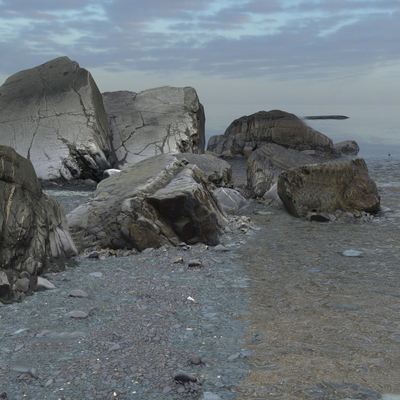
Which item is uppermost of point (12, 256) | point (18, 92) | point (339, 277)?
point (18, 92)

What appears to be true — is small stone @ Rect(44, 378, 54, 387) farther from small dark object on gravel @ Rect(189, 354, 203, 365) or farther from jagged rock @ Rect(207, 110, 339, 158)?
jagged rock @ Rect(207, 110, 339, 158)

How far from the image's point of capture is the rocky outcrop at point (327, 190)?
7734 mm

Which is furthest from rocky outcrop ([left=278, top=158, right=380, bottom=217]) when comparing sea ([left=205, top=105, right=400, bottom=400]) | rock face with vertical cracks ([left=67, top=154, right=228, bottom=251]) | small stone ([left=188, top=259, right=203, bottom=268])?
small stone ([left=188, top=259, right=203, bottom=268])

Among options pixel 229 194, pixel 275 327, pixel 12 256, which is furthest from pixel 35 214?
pixel 229 194

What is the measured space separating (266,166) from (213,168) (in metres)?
1.15

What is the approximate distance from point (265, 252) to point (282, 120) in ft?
49.4

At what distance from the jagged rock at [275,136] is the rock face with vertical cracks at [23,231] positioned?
14.7 meters

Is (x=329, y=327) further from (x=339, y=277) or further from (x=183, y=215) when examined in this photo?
(x=183, y=215)

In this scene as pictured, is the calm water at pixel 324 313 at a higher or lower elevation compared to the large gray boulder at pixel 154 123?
lower

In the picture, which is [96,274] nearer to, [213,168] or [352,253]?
[352,253]

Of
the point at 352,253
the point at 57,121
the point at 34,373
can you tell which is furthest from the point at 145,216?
the point at 57,121

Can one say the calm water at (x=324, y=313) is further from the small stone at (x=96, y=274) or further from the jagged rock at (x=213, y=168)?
the jagged rock at (x=213, y=168)

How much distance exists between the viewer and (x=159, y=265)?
5.00 meters

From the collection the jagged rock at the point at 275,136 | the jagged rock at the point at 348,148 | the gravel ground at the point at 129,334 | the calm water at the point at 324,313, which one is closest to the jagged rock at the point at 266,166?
the calm water at the point at 324,313
